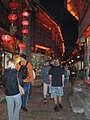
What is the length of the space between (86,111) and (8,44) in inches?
554

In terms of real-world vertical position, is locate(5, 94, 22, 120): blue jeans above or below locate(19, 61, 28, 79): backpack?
below

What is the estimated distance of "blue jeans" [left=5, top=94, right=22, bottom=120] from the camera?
767 cm

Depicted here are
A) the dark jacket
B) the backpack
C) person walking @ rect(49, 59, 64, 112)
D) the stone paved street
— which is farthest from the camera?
person walking @ rect(49, 59, 64, 112)

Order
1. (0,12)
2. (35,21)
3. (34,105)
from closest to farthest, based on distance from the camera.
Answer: (34,105) < (0,12) < (35,21)

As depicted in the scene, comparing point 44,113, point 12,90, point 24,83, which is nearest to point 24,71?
point 24,83

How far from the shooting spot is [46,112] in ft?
36.5

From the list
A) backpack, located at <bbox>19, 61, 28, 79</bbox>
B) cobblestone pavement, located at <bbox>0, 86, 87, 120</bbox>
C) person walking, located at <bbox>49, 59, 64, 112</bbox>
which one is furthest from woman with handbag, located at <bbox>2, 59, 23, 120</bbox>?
person walking, located at <bbox>49, 59, 64, 112</bbox>

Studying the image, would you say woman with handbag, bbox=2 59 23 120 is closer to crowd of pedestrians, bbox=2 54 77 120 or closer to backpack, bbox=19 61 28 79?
crowd of pedestrians, bbox=2 54 77 120

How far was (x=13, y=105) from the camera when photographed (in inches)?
307

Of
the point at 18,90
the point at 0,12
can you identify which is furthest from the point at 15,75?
the point at 0,12

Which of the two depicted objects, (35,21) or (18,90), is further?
(35,21)

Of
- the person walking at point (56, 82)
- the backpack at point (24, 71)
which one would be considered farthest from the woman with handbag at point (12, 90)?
the person walking at point (56, 82)

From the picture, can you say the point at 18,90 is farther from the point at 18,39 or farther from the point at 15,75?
the point at 18,39

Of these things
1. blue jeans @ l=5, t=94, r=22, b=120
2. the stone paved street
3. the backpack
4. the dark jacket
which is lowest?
the stone paved street
